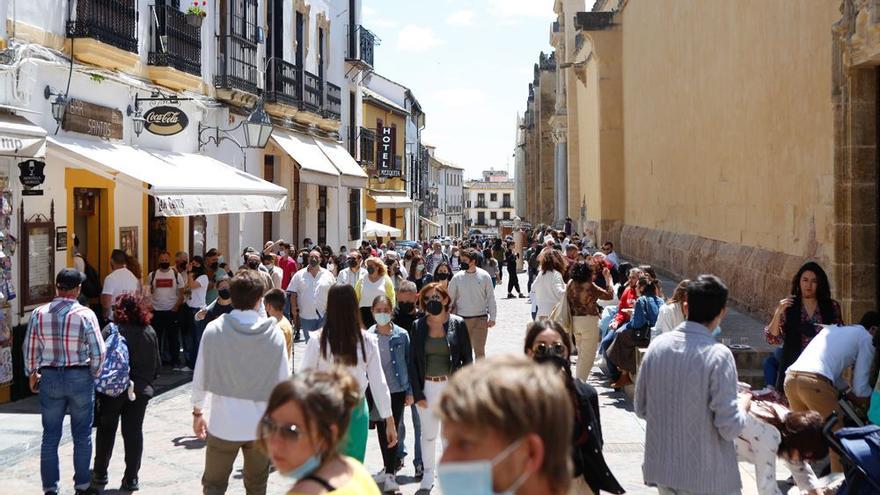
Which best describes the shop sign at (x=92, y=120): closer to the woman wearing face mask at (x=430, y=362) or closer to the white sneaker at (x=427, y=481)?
the woman wearing face mask at (x=430, y=362)

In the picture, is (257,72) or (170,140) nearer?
(170,140)

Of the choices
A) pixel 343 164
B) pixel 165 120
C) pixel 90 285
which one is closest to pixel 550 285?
pixel 90 285

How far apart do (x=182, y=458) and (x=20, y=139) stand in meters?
3.91

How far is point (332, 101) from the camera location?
1101 inches

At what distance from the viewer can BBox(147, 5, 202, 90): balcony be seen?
15617 mm

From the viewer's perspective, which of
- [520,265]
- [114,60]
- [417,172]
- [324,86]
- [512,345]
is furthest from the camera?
[417,172]

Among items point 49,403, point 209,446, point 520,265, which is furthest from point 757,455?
point 520,265

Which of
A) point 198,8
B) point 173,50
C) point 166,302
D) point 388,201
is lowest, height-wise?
point 166,302

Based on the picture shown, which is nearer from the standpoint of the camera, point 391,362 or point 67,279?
point 67,279

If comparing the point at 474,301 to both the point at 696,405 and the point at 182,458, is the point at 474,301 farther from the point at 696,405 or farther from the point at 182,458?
the point at 696,405

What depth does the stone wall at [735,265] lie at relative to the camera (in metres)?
12.6

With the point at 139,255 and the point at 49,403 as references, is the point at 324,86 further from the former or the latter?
the point at 49,403

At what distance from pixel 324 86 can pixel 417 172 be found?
113 ft

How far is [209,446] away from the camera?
5.81m
